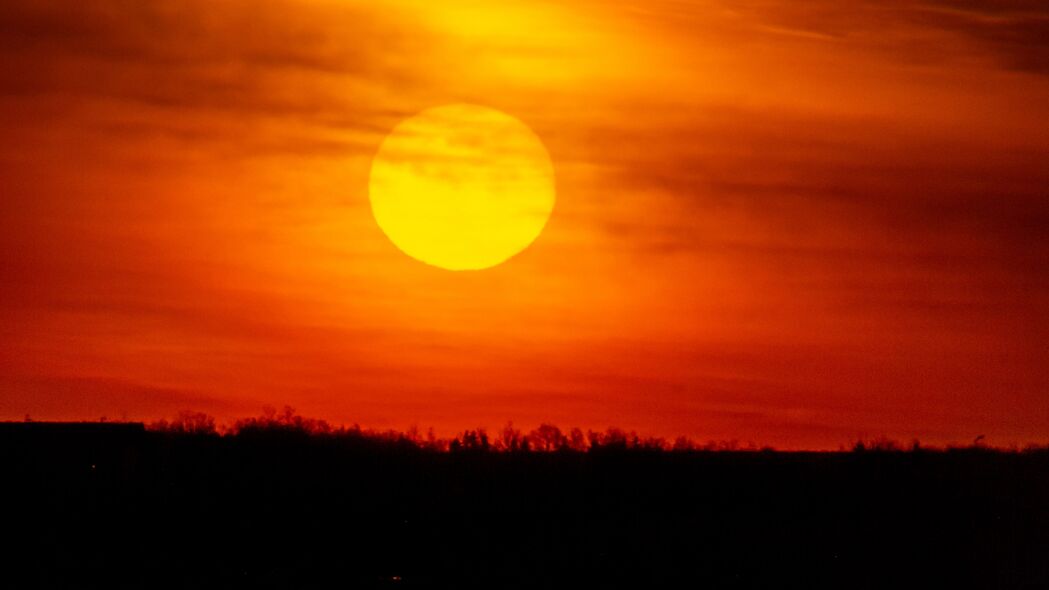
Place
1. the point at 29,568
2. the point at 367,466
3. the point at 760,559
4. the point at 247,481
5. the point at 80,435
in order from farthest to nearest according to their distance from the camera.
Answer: the point at 80,435, the point at 367,466, the point at 247,481, the point at 760,559, the point at 29,568

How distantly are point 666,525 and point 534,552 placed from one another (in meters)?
4.97

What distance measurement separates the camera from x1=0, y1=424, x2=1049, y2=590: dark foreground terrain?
36.4 meters

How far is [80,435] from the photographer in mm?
56406

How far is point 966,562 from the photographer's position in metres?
38.4

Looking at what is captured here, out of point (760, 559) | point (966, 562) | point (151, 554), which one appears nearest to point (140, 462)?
point (151, 554)

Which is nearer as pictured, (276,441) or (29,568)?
(29,568)

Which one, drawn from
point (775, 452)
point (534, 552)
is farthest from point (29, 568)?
point (775, 452)

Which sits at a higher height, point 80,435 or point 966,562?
point 80,435

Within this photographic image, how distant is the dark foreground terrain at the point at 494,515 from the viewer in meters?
36.4

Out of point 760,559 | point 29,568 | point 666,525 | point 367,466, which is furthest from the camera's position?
point 367,466

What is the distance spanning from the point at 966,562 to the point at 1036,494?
13247 millimetres

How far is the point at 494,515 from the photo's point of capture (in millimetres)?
44719

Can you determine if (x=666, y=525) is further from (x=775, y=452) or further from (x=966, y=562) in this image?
(x=775, y=452)

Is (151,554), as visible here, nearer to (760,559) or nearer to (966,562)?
(760,559)
